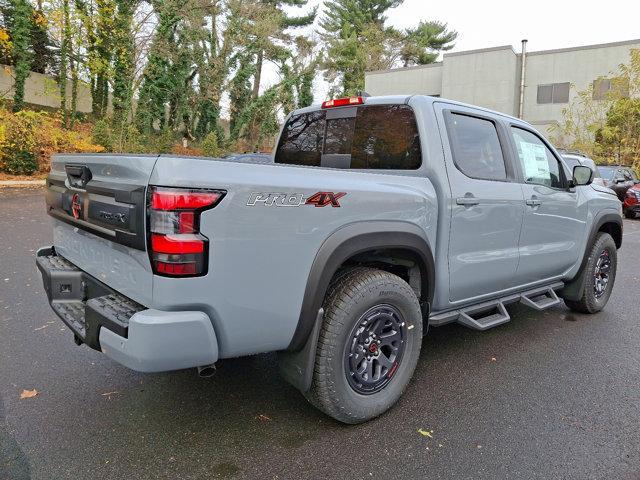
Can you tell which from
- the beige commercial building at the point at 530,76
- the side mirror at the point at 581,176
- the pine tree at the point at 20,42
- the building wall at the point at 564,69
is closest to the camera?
the side mirror at the point at 581,176

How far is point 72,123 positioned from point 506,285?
21870 millimetres

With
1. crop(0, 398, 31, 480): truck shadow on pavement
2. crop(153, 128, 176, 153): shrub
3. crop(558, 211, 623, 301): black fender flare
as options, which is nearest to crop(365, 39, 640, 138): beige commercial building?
crop(153, 128, 176, 153): shrub

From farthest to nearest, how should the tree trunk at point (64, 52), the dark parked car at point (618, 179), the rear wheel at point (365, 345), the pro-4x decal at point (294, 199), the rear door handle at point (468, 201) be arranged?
1. the tree trunk at point (64, 52)
2. the dark parked car at point (618, 179)
3. the rear door handle at point (468, 201)
4. the rear wheel at point (365, 345)
5. the pro-4x decal at point (294, 199)

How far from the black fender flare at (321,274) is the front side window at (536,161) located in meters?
1.77

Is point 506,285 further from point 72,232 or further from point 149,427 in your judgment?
point 72,232

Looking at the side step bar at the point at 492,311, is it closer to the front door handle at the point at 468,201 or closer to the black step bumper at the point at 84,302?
the front door handle at the point at 468,201

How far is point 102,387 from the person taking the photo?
306cm

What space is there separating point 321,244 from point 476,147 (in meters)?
1.74

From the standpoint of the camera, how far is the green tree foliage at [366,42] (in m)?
34.6

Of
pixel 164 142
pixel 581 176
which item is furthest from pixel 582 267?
pixel 164 142

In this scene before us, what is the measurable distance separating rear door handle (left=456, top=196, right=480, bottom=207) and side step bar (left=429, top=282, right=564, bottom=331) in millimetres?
775

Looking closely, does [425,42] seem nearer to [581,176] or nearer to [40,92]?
[40,92]

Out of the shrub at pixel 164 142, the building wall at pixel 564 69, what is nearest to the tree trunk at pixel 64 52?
the shrub at pixel 164 142

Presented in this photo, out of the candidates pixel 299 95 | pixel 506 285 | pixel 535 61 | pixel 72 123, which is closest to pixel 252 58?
pixel 299 95
